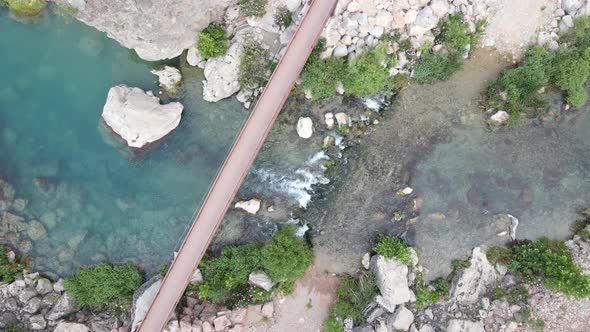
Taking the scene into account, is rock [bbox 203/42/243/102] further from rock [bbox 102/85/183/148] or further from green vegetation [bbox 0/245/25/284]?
green vegetation [bbox 0/245/25/284]

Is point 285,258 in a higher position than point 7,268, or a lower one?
higher

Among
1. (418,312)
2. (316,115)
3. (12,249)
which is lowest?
(12,249)

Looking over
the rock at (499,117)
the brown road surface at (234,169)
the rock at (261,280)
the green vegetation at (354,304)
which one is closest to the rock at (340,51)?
the brown road surface at (234,169)

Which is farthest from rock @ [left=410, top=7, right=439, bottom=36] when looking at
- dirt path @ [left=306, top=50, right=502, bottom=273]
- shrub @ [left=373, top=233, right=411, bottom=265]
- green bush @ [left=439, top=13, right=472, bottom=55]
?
shrub @ [left=373, top=233, right=411, bottom=265]

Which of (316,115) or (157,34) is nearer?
(157,34)

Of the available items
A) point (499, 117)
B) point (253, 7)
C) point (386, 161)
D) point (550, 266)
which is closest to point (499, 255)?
point (550, 266)

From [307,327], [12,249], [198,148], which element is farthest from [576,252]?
[12,249]

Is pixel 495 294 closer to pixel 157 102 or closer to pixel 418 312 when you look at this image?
pixel 418 312

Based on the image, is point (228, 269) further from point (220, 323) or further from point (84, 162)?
point (84, 162)
